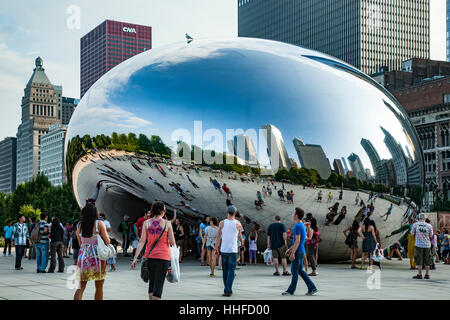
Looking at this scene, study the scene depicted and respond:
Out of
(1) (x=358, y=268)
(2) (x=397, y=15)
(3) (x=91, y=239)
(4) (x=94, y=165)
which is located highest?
(2) (x=397, y=15)

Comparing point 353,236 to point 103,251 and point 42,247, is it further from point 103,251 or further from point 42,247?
point 103,251

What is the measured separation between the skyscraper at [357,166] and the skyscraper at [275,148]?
1682 millimetres

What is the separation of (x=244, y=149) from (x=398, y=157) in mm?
4546

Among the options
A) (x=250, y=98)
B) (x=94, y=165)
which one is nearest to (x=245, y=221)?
(x=250, y=98)

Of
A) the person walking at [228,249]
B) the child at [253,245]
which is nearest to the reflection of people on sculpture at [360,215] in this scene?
the child at [253,245]

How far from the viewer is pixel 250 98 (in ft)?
54.6

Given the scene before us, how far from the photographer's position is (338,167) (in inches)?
651

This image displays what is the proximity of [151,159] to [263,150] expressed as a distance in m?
3.18

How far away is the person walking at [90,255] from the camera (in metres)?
8.32

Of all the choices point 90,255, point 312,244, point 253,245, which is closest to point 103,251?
point 90,255

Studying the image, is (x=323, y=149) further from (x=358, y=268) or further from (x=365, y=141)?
(x=358, y=268)

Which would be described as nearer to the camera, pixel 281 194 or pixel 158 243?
pixel 158 243

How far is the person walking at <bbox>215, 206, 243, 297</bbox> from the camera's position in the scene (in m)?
10.5

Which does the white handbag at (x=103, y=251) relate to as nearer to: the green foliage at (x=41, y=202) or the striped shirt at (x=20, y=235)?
the striped shirt at (x=20, y=235)
